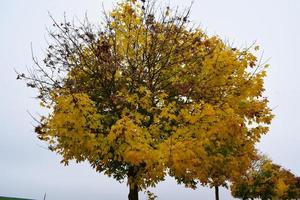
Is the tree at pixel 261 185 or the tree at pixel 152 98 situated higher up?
the tree at pixel 261 185

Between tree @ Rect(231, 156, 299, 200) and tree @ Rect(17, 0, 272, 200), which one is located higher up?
tree @ Rect(231, 156, 299, 200)

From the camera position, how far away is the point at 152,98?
1733 cm

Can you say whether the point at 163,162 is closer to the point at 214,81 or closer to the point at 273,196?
the point at 214,81

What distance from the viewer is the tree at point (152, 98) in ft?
47.7

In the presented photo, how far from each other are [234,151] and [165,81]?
4.25m

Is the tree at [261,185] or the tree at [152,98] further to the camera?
the tree at [261,185]

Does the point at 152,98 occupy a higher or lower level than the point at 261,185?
lower

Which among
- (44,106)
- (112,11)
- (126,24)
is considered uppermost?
(112,11)

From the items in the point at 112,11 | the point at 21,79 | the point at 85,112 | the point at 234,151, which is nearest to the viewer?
the point at 85,112

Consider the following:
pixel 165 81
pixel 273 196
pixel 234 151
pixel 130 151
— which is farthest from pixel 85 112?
pixel 273 196

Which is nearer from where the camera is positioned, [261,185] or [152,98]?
[152,98]

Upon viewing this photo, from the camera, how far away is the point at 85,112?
14562mm

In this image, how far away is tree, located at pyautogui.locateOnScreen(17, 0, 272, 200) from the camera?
1454 cm

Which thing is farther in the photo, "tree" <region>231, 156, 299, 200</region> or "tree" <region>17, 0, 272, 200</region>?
"tree" <region>231, 156, 299, 200</region>
